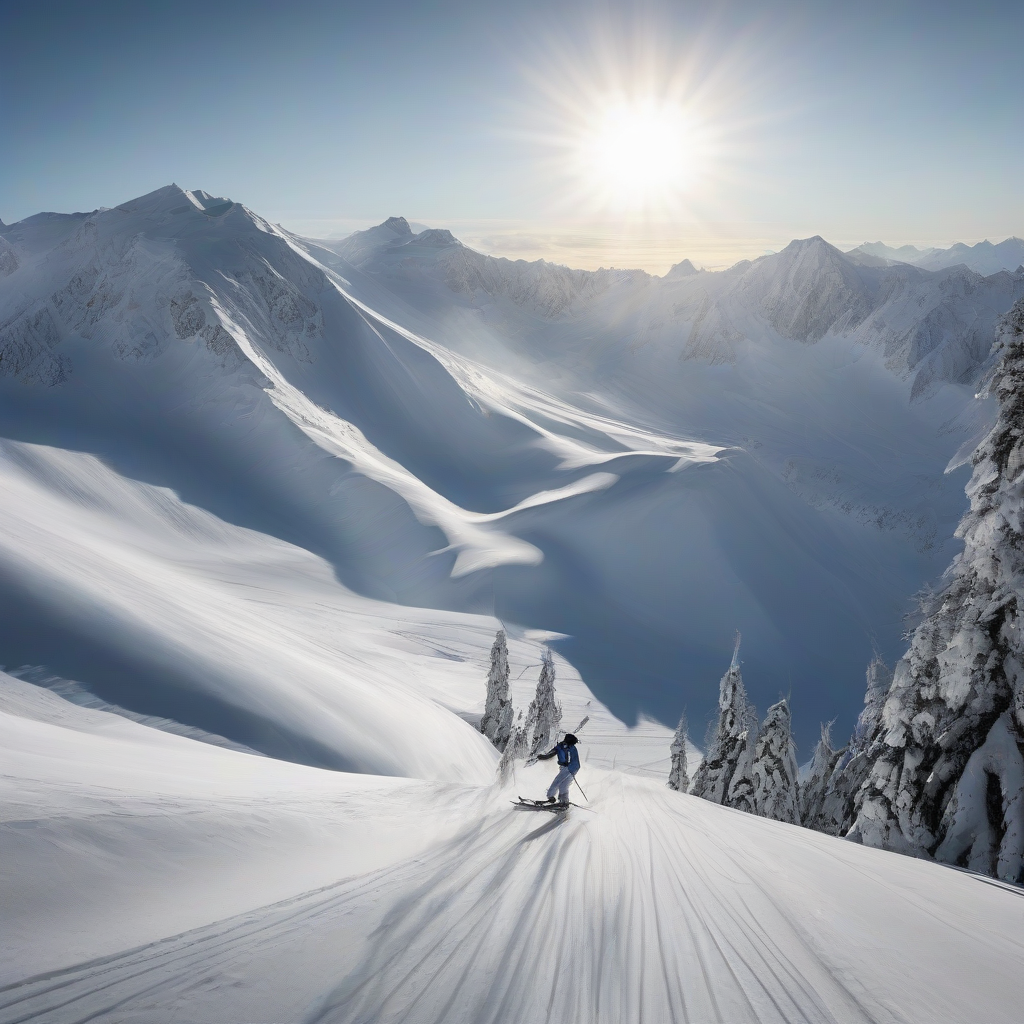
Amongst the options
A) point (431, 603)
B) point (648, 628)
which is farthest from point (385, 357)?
point (648, 628)

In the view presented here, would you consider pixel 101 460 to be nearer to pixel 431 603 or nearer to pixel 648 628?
pixel 431 603

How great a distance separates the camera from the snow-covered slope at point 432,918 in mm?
3320

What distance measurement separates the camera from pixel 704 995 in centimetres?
360

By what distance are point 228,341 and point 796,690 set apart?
7637cm

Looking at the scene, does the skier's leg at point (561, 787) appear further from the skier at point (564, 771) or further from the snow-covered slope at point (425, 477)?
the snow-covered slope at point (425, 477)

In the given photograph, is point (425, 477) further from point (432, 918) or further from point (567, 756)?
point (432, 918)

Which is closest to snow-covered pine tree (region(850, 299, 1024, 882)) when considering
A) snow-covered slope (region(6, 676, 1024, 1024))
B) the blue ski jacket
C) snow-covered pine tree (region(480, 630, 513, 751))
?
snow-covered slope (region(6, 676, 1024, 1024))

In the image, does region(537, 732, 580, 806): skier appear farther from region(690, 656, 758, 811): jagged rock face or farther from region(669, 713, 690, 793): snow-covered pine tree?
region(669, 713, 690, 793): snow-covered pine tree

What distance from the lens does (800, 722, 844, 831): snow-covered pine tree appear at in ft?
64.2

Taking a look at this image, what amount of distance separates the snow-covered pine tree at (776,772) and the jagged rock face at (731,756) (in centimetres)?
53

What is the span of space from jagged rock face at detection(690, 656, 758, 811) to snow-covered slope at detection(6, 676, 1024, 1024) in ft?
34.3

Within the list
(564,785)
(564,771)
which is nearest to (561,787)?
(564,785)

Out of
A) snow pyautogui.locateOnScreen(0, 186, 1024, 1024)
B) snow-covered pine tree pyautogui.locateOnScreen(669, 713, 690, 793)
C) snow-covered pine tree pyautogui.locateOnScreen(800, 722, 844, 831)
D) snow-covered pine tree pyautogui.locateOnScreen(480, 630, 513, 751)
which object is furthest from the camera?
snow-covered pine tree pyautogui.locateOnScreen(480, 630, 513, 751)

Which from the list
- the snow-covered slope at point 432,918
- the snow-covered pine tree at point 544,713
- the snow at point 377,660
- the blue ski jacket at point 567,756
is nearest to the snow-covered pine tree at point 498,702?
the snow-covered pine tree at point 544,713
